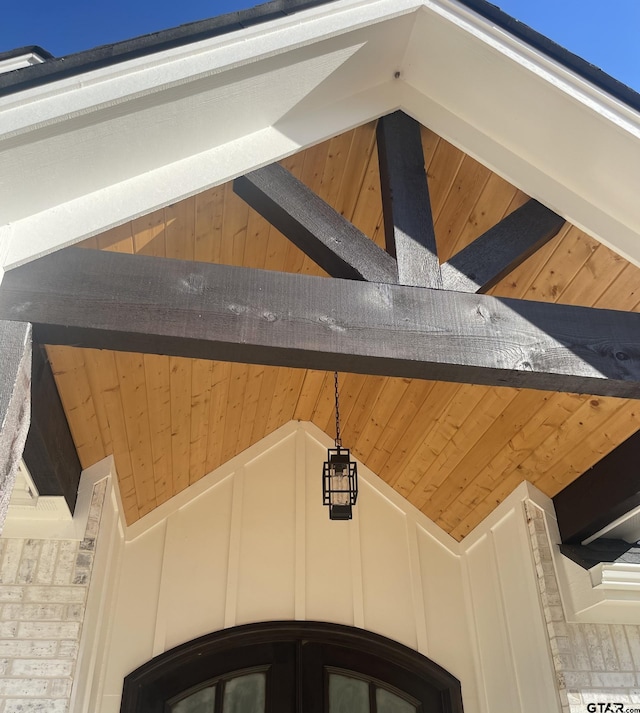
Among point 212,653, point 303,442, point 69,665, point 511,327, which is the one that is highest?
point 303,442

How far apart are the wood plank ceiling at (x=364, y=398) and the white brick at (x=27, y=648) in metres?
0.86

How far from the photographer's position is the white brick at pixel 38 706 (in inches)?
111

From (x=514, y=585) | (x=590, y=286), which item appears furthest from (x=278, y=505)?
(x=590, y=286)

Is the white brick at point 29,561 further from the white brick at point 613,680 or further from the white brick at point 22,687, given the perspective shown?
the white brick at point 613,680

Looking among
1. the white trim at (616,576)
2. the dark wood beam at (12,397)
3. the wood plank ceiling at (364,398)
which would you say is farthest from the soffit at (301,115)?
the white trim at (616,576)

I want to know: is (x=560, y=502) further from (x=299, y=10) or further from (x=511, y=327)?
(x=299, y=10)

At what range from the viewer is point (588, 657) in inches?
136

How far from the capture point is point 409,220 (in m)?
2.16

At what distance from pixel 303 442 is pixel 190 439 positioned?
1.20 meters

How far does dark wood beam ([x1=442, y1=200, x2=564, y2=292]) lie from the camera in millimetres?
2072

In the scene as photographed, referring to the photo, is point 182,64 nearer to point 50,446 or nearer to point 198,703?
point 50,446

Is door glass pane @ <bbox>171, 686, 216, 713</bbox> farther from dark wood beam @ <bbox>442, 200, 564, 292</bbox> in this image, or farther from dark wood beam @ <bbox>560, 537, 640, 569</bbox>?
dark wood beam @ <bbox>442, 200, 564, 292</bbox>

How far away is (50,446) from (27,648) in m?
1.09

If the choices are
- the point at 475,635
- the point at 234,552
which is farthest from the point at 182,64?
the point at 475,635
